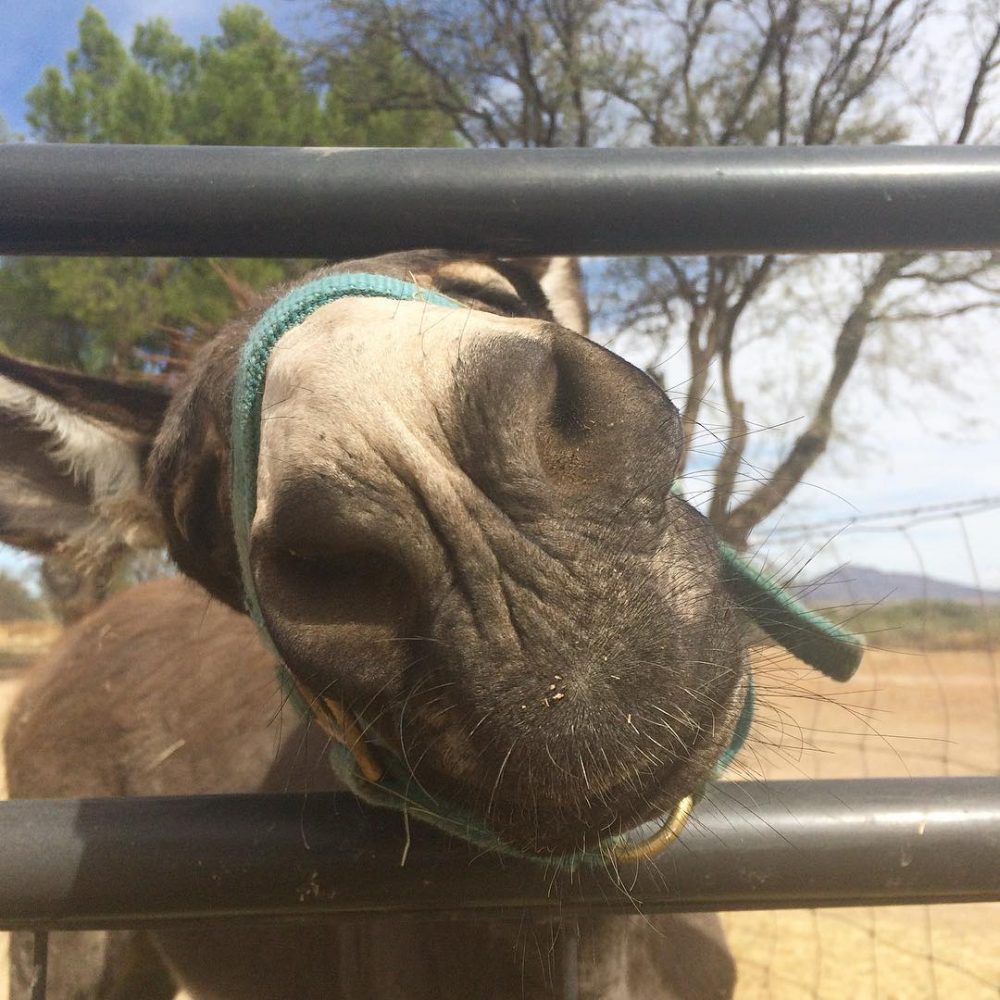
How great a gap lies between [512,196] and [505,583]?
498mm

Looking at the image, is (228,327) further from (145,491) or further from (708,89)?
(708,89)

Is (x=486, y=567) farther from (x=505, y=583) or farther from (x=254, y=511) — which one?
(x=254, y=511)

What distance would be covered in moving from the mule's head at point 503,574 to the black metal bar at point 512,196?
16cm

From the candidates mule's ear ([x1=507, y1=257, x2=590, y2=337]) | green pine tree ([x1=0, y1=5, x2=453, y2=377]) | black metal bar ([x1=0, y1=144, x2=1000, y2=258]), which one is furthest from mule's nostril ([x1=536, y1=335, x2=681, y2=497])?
green pine tree ([x1=0, y1=5, x2=453, y2=377])

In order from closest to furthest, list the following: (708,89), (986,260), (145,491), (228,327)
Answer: (228,327)
(145,491)
(986,260)
(708,89)

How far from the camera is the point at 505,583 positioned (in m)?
0.88

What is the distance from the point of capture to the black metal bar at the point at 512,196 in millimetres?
1049

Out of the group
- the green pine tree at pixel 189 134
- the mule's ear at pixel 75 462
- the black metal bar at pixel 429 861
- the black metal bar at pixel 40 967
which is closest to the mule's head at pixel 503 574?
the black metal bar at pixel 429 861

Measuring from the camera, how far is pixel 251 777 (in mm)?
2629

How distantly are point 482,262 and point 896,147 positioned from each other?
693 millimetres

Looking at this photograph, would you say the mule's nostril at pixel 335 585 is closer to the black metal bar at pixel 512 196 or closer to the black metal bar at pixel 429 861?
the black metal bar at pixel 429 861

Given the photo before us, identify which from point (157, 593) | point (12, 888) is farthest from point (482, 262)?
point (157, 593)

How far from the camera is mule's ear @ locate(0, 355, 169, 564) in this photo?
1880mm

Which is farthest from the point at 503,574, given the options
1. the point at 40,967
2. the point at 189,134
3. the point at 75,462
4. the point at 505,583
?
the point at 189,134
